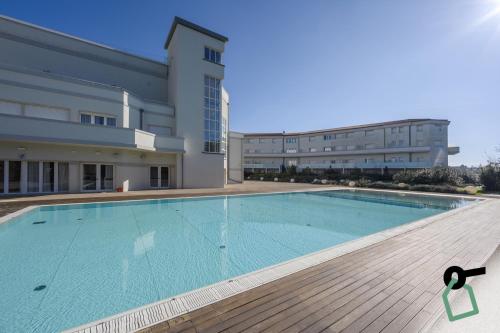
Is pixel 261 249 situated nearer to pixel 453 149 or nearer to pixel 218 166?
pixel 218 166

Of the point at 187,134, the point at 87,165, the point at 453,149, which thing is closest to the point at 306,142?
the point at 453,149

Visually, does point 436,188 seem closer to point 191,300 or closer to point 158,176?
point 191,300

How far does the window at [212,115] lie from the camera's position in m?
21.3

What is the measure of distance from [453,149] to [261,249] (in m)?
44.7

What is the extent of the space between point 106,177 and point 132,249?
42.7 feet

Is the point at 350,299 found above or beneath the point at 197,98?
beneath

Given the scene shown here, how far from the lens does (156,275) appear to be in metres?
5.05

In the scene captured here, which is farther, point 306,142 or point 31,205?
point 306,142

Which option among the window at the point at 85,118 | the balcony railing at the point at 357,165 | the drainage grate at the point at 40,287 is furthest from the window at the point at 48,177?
the balcony railing at the point at 357,165

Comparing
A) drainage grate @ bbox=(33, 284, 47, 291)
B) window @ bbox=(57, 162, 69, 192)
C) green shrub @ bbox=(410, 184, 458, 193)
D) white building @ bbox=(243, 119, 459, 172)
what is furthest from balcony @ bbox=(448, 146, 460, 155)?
window @ bbox=(57, 162, 69, 192)

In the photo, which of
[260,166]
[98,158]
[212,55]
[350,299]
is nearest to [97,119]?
[98,158]

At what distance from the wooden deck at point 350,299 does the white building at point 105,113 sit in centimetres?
1580

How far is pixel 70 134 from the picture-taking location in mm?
14383

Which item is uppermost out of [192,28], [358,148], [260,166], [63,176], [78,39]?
[192,28]
